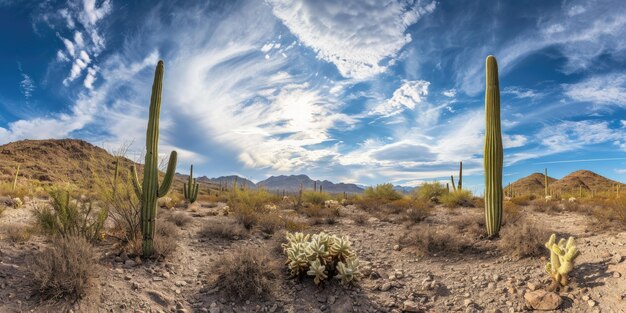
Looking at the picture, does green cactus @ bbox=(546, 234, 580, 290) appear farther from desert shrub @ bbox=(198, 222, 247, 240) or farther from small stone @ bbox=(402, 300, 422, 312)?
desert shrub @ bbox=(198, 222, 247, 240)

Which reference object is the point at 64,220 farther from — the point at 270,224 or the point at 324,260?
the point at 270,224

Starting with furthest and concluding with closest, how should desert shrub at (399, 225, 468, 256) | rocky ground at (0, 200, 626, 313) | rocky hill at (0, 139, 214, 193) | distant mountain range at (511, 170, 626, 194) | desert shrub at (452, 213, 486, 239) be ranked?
1. distant mountain range at (511, 170, 626, 194)
2. desert shrub at (452, 213, 486, 239)
3. desert shrub at (399, 225, 468, 256)
4. rocky hill at (0, 139, 214, 193)
5. rocky ground at (0, 200, 626, 313)

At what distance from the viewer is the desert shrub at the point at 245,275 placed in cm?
595

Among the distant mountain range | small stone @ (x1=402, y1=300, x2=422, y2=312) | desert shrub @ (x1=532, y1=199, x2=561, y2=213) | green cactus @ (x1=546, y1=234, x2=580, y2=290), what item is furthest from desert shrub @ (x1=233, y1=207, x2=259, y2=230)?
the distant mountain range

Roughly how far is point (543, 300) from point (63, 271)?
663 centimetres

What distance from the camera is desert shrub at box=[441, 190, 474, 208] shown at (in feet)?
52.7

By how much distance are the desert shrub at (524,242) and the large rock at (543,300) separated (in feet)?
5.24

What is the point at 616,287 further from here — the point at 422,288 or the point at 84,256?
the point at 84,256

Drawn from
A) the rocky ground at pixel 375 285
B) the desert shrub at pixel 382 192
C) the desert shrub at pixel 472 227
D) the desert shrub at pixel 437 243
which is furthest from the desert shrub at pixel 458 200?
the rocky ground at pixel 375 285

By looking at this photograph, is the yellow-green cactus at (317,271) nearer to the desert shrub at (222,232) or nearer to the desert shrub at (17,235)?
the desert shrub at (222,232)

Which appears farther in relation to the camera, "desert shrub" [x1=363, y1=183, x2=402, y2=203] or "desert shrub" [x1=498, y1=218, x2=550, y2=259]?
"desert shrub" [x1=363, y1=183, x2=402, y2=203]

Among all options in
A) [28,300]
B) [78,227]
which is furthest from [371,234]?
[28,300]

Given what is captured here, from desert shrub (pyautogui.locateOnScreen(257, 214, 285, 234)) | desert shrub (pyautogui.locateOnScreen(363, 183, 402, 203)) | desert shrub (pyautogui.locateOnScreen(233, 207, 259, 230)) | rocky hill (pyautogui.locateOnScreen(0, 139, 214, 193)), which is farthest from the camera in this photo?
desert shrub (pyautogui.locateOnScreen(363, 183, 402, 203))

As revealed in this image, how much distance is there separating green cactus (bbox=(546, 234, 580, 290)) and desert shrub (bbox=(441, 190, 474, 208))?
A: 398 inches
